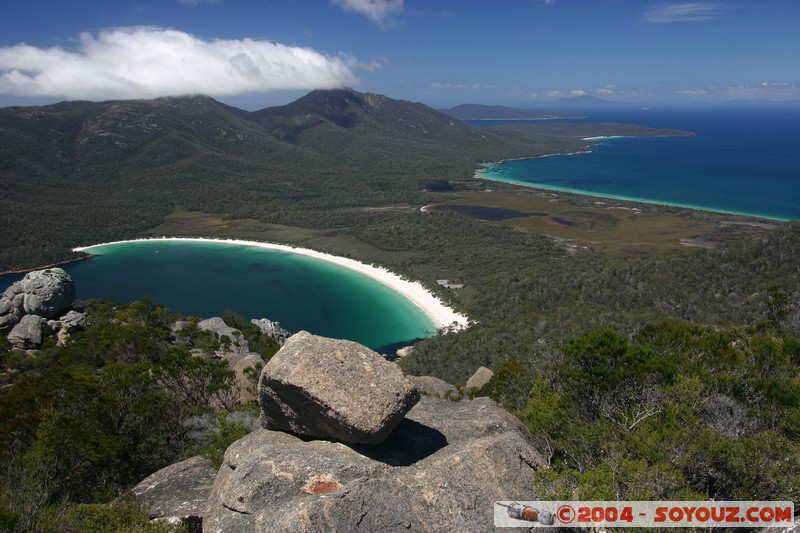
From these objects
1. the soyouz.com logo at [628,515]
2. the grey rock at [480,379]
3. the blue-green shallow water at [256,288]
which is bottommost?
the blue-green shallow water at [256,288]

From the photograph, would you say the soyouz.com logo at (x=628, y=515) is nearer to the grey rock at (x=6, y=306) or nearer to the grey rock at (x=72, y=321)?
the grey rock at (x=72, y=321)

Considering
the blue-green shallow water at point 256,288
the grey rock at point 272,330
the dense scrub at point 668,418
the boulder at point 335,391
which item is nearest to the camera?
the dense scrub at point 668,418

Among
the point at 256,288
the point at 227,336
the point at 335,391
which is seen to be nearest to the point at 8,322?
the point at 227,336

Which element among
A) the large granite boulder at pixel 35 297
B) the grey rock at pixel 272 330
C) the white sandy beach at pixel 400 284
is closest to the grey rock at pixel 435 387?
the grey rock at pixel 272 330

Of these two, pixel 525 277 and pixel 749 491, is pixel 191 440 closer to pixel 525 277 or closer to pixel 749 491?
pixel 749 491

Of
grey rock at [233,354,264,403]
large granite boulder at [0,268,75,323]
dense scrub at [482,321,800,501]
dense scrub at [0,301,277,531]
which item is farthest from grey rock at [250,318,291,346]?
dense scrub at [482,321,800,501]

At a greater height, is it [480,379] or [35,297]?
[35,297]

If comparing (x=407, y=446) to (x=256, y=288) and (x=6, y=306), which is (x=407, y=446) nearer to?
(x=6, y=306)

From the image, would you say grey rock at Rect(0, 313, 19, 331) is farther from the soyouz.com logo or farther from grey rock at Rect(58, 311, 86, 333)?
the soyouz.com logo
